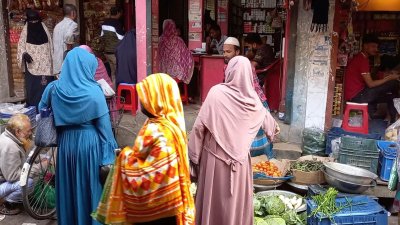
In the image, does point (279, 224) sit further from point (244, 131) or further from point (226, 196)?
point (244, 131)

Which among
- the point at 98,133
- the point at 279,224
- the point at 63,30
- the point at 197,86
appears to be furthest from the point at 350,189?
the point at 63,30

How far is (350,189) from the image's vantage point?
5461 mm

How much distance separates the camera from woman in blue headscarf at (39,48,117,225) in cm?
402

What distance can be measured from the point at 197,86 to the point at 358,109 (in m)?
3.76

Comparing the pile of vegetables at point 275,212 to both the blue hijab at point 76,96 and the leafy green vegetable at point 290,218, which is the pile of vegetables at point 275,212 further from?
the blue hijab at point 76,96

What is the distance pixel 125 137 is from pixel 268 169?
2.74 m

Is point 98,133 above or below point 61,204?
above

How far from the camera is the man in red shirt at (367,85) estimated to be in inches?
293

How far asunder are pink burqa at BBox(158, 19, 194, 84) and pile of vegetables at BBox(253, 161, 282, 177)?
3098 mm

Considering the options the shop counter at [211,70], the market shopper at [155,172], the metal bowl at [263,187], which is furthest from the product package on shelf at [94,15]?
the market shopper at [155,172]

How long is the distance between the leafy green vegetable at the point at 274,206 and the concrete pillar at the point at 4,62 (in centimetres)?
618

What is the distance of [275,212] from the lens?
5.19 m

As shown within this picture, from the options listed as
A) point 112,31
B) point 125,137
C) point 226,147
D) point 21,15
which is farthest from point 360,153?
point 21,15

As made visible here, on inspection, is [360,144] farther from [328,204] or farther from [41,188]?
[41,188]
